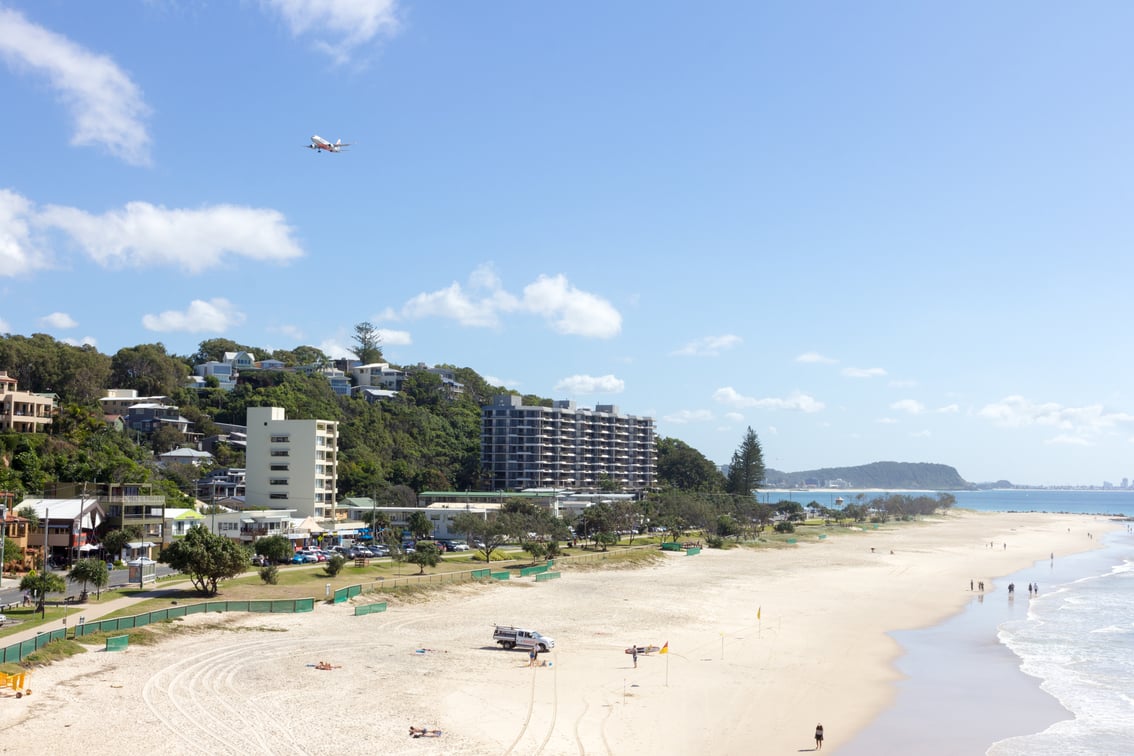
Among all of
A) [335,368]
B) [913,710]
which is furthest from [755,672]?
[335,368]

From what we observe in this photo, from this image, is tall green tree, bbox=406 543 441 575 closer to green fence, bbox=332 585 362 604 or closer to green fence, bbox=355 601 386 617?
green fence, bbox=332 585 362 604

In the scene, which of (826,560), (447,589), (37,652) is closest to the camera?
(37,652)

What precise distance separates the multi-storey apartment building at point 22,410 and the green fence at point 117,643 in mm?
59318

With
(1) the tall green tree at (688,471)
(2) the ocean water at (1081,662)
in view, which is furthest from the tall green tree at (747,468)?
(2) the ocean water at (1081,662)

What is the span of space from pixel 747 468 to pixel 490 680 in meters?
150

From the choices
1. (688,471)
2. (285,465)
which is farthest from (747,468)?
(285,465)

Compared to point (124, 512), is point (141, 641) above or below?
below

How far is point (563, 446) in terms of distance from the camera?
566 feet

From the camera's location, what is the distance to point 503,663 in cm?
4231

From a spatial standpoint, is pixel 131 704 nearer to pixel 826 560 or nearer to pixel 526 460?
pixel 826 560

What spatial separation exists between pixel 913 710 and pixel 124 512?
60.6 m

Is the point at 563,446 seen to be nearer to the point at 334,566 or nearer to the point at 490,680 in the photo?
the point at 334,566

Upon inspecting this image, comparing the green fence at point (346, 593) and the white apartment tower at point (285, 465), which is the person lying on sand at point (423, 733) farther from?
the white apartment tower at point (285, 465)

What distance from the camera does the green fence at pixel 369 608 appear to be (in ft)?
172
